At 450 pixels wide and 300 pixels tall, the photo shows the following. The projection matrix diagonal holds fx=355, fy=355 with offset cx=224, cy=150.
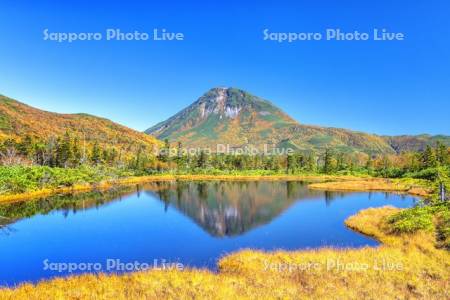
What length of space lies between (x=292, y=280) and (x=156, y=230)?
23.8m

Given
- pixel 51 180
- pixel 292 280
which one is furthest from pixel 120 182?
pixel 292 280

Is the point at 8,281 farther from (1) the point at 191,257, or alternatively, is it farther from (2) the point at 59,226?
(2) the point at 59,226

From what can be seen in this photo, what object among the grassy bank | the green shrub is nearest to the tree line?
the grassy bank

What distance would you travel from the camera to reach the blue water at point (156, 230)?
2867cm

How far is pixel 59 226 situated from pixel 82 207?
15.2m

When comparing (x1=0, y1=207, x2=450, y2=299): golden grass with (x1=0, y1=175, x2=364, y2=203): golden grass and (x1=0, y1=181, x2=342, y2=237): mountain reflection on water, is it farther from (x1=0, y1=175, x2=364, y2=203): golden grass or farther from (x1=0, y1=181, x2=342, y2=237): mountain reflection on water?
(x1=0, y1=175, x2=364, y2=203): golden grass

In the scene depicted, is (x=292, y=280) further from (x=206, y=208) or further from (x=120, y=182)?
(x=120, y=182)

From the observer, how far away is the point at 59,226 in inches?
1662

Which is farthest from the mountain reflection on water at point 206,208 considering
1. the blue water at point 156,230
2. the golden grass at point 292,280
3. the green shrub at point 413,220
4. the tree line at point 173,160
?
the tree line at point 173,160

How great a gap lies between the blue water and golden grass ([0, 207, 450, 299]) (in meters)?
4.29

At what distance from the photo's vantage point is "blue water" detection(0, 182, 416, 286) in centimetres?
2867

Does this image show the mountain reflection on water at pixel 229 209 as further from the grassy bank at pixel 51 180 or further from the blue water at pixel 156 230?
the grassy bank at pixel 51 180

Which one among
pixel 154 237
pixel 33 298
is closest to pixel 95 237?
pixel 154 237

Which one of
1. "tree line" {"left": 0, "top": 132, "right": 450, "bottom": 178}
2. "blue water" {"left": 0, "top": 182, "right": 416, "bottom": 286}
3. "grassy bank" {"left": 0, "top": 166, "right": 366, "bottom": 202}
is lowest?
"blue water" {"left": 0, "top": 182, "right": 416, "bottom": 286}
